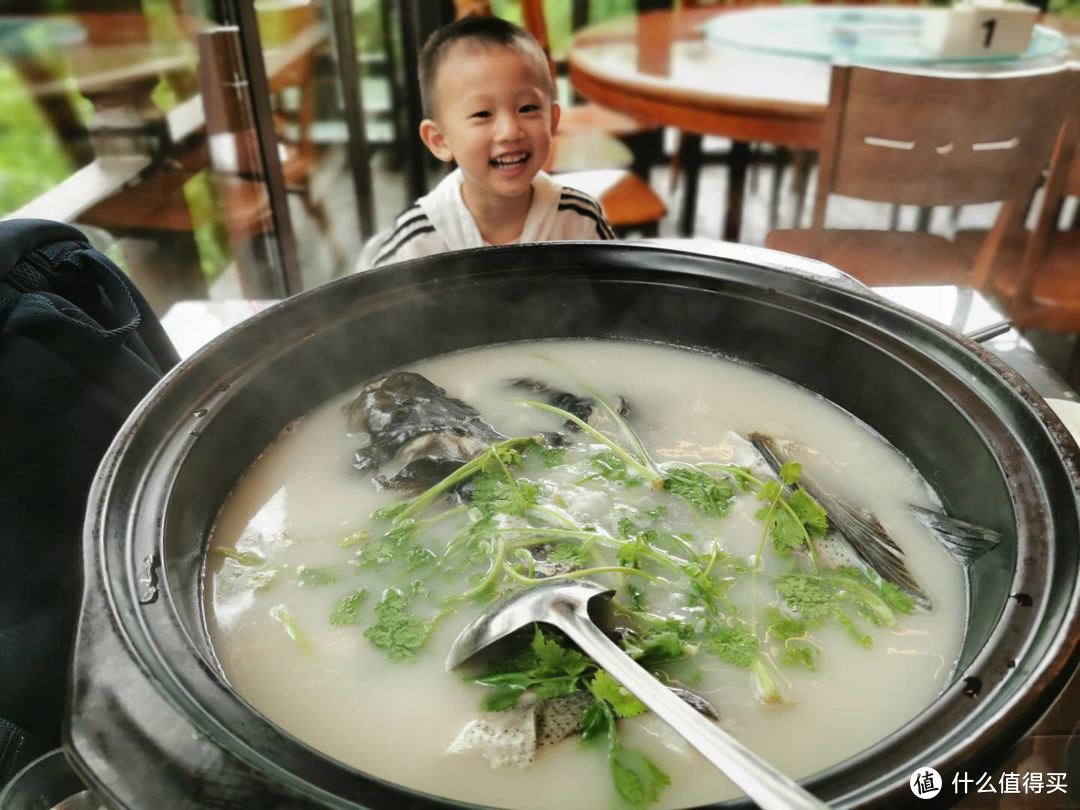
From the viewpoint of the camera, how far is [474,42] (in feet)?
6.27

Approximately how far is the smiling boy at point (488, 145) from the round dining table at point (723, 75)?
1.05 metres

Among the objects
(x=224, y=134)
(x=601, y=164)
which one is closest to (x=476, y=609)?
(x=224, y=134)

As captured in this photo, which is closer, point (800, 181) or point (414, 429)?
point (414, 429)

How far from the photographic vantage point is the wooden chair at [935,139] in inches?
90.9

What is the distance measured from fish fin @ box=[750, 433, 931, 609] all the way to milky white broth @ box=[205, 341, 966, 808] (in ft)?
0.11

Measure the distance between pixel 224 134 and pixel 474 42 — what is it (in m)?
1.28

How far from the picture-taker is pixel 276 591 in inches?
47.1

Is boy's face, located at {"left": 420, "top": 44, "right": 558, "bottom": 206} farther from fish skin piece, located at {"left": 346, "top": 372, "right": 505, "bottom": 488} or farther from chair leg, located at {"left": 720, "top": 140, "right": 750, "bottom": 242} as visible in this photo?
chair leg, located at {"left": 720, "top": 140, "right": 750, "bottom": 242}

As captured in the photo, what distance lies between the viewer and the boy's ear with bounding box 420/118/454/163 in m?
2.06

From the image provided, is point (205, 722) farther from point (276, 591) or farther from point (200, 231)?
point (200, 231)

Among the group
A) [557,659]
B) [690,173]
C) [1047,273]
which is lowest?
[690,173]

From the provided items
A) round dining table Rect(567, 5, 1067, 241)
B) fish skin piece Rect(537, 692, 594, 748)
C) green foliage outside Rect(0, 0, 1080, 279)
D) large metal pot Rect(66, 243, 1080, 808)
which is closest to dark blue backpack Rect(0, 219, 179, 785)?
large metal pot Rect(66, 243, 1080, 808)

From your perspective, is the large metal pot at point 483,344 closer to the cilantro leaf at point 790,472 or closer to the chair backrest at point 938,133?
the cilantro leaf at point 790,472

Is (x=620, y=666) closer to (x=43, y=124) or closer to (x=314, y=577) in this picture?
(x=314, y=577)
